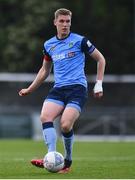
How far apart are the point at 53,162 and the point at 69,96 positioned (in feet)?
3.82

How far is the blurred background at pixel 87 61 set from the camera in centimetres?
3559

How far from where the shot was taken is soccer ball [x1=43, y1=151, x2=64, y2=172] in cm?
1267

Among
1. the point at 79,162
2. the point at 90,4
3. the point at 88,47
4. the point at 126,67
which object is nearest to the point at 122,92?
the point at 126,67

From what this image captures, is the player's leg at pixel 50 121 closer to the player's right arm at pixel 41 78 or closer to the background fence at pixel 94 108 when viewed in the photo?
the player's right arm at pixel 41 78

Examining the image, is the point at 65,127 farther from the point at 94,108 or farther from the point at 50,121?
the point at 94,108

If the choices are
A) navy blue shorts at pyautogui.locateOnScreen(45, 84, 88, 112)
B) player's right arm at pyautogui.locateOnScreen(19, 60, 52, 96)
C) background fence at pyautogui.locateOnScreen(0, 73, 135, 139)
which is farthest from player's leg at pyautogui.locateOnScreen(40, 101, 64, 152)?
background fence at pyautogui.locateOnScreen(0, 73, 135, 139)

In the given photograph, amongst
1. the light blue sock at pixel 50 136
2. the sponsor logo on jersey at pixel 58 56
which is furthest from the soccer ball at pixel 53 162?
the sponsor logo on jersey at pixel 58 56

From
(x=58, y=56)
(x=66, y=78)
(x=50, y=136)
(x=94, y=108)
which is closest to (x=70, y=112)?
(x=50, y=136)

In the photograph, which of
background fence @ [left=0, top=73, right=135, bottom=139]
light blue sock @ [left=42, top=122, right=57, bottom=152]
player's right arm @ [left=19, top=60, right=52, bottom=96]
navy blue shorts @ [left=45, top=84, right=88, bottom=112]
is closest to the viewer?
light blue sock @ [left=42, top=122, right=57, bottom=152]

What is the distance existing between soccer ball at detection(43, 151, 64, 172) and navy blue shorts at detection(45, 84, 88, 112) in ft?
2.91

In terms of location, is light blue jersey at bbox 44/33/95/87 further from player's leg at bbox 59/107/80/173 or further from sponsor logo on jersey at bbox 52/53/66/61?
player's leg at bbox 59/107/80/173

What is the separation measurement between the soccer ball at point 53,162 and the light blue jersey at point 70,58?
1.23m

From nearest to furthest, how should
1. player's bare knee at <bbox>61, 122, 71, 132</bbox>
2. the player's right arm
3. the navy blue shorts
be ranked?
player's bare knee at <bbox>61, 122, 71, 132</bbox>
the navy blue shorts
the player's right arm

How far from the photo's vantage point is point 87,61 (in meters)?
44.6
